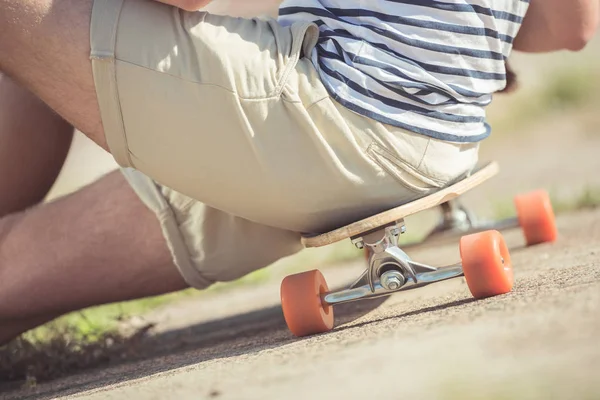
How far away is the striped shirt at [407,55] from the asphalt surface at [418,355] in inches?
14.2

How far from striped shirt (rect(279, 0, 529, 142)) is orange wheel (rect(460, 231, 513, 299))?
7.9 inches

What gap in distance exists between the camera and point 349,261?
2898 millimetres

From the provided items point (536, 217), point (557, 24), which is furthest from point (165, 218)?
point (536, 217)

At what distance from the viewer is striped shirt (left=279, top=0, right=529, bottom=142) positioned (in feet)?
4.96

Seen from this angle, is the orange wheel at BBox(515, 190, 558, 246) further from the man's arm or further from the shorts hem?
the shorts hem

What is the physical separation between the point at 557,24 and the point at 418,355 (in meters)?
0.92

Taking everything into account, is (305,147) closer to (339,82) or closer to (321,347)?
(339,82)

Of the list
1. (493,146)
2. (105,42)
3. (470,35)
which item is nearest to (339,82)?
(470,35)

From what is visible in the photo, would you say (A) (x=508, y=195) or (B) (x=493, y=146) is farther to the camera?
(B) (x=493, y=146)

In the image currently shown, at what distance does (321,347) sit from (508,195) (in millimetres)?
2122

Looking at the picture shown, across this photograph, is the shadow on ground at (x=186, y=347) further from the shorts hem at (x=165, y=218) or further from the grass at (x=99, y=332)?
the shorts hem at (x=165, y=218)

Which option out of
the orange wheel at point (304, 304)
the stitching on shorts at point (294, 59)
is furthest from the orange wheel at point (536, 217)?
the stitching on shorts at point (294, 59)

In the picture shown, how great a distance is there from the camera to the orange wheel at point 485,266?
1.52 meters

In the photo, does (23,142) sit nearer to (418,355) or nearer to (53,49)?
(53,49)
